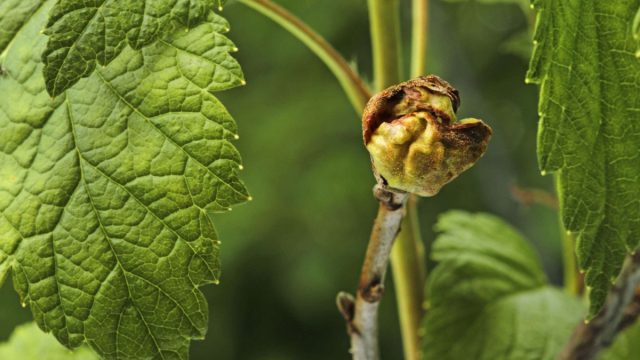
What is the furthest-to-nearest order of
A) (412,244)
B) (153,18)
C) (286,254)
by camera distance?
(286,254)
(412,244)
(153,18)

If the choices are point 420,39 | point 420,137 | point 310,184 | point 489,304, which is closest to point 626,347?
point 489,304

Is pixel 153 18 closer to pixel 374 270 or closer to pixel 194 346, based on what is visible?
pixel 374 270

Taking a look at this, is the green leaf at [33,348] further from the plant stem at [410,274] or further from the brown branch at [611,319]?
the brown branch at [611,319]

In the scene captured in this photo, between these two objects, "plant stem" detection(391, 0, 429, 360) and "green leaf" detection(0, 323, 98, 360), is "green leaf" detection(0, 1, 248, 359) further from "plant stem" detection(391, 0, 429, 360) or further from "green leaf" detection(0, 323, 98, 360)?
"green leaf" detection(0, 323, 98, 360)

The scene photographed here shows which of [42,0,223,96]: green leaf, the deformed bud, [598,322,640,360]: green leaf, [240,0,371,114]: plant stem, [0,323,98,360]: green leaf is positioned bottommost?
[0,323,98,360]: green leaf

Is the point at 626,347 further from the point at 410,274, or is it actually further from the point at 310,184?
the point at 310,184

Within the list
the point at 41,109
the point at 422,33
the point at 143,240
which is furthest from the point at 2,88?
the point at 422,33

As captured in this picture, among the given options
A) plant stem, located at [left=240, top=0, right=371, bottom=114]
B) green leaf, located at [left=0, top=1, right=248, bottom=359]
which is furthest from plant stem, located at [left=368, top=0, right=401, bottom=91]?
green leaf, located at [left=0, top=1, right=248, bottom=359]
